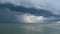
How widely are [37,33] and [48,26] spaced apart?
2.48 metres

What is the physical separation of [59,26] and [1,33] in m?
4.45

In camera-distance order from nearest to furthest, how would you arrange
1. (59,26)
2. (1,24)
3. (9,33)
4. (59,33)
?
(59,33)
(9,33)
(59,26)
(1,24)

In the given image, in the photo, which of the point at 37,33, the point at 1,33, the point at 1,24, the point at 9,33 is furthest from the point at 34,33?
the point at 1,24

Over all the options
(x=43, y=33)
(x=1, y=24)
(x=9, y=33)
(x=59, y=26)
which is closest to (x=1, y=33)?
(x=9, y=33)

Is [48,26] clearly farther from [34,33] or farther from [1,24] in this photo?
[1,24]

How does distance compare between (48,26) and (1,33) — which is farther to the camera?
(48,26)

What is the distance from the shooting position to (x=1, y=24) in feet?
32.5

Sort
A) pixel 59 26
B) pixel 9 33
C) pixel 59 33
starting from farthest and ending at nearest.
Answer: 1. pixel 59 26
2. pixel 9 33
3. pixel 59 33

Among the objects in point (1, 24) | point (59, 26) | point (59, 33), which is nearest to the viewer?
point (59, 33)

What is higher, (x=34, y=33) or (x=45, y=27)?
(x=45, y=27)

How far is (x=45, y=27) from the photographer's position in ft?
32.7

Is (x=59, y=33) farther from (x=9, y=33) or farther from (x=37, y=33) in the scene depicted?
(x=9, y=33)

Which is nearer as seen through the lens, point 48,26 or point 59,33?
point 59,33

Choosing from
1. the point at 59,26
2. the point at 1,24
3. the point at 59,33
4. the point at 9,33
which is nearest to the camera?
the point at 59,33
